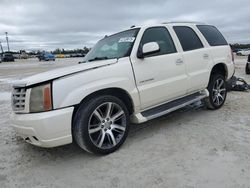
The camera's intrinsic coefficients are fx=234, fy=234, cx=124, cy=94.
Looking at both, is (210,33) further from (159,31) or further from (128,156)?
(128,156)

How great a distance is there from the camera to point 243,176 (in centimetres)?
264

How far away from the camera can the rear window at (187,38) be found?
4.43m

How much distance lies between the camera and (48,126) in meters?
2.84

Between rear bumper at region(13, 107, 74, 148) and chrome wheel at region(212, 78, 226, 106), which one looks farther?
chrome wheel at region(212, 78, 226, 106)

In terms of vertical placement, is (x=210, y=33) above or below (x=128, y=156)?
above

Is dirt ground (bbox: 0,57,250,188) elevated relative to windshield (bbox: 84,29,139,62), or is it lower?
lower

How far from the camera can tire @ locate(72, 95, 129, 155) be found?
3055 millimetres

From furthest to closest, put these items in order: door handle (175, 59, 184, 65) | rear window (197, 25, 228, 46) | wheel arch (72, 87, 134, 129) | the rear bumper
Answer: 1. rear window (197, 25, 228, 46)
2. door handle (175, 59, 184, 65)
3. wheel arch (72, 87, 134, 129)
4. the rear bumper

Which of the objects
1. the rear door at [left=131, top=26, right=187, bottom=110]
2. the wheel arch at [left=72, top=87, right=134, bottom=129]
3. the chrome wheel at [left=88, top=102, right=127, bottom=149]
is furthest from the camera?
the rear door at [left=131, top=26, right=187, bottom=110]

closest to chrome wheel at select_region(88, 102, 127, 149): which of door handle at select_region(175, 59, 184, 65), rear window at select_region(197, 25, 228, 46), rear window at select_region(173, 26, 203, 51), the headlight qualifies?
the headlight

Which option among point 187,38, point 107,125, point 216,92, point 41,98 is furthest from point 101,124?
point 216,92

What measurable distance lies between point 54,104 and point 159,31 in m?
2.35

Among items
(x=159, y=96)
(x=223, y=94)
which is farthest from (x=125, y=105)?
(x=223, y=94)

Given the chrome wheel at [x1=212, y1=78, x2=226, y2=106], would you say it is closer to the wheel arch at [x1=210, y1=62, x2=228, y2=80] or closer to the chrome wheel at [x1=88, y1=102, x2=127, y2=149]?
the wheel arch at [x1=210, y1=62, x2=228, y2=80]
